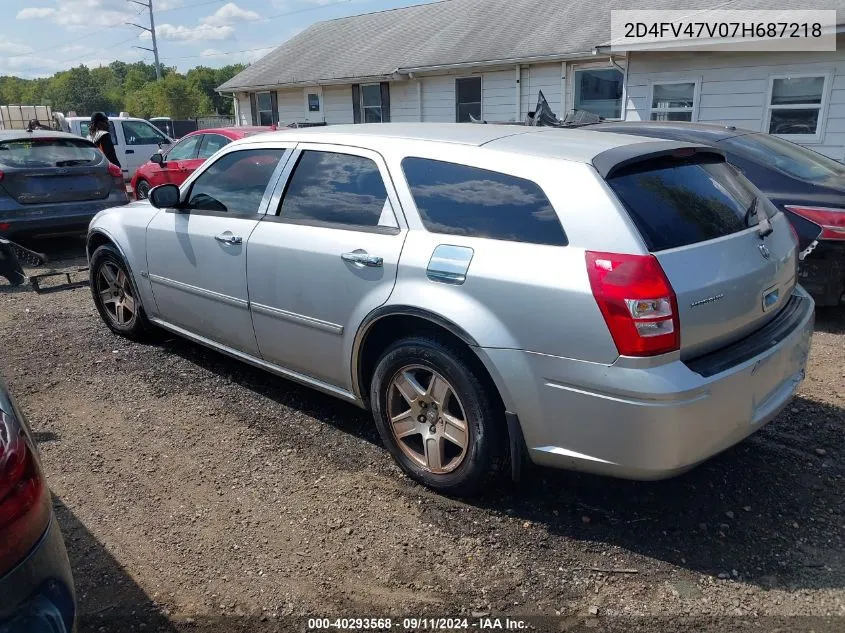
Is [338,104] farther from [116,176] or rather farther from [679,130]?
[679,130]

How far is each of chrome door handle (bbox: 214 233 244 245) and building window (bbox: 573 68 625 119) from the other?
1140 centimetres

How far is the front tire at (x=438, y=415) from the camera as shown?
2.98 meters

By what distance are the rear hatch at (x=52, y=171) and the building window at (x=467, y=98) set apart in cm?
925

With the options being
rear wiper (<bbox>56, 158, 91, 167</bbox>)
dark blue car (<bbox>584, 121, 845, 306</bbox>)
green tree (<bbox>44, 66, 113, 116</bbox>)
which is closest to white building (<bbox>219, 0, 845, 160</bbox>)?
dark blue car (<bbox>584, 121, 845, 306</bbox>)

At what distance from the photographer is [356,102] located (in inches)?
746

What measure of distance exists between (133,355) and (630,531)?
3.89 m

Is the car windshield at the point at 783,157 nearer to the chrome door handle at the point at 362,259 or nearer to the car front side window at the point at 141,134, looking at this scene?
the chrome door handle at the point at 362,259

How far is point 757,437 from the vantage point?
3.77 metres

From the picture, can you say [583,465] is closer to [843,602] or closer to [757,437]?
[843,602]

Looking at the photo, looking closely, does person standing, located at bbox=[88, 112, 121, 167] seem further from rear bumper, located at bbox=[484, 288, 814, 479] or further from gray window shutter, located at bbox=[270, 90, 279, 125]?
rear bumper, located at bbox=[484, 288, 814, 479]

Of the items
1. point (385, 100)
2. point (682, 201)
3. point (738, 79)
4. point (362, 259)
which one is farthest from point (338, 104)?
point (682, 201)

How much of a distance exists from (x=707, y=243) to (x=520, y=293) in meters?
0.81

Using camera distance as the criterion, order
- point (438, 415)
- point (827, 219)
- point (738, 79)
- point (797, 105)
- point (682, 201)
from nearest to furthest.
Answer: point (682, 201) → point (438, 415) → point (827, 219) → point (797, 105) → point (738, 79)

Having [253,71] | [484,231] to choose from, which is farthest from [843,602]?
[253,71]
